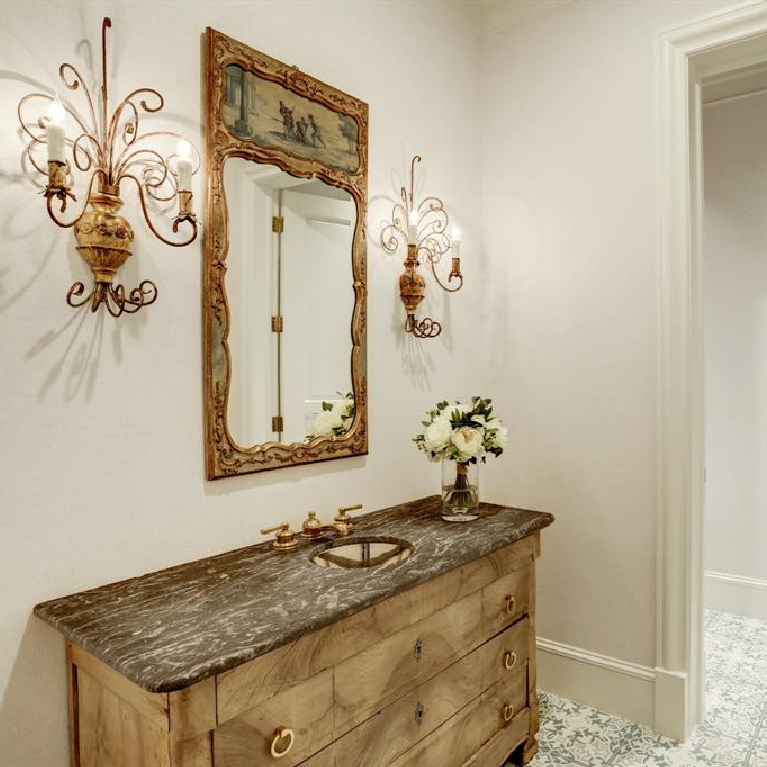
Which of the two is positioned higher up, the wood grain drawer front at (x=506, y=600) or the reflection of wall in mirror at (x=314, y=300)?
the reflection of wall in mirror at (x=314, y=300)

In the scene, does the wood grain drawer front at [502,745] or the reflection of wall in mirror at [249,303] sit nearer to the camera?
the reflection of wall in mirror at [249,303]

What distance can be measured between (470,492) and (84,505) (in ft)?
3.87

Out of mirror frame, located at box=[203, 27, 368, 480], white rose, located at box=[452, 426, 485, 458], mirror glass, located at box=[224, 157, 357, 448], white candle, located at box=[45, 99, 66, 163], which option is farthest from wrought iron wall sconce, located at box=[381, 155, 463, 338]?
white candle, located at box=[45, 99, 66, 163]

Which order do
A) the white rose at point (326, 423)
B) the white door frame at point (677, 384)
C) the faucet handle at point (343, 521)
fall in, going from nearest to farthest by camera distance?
the faucet handle at point (343, 521), the white rose at point (326, 423), the white door frame at point (677, 384)

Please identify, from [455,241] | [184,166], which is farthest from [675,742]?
[184,166]

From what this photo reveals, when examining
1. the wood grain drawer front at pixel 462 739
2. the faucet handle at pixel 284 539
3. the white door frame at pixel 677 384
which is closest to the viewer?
the wood grain drawer front at pixel 462 739

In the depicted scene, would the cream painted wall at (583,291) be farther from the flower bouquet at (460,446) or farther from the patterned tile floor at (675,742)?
the flower bouquet at (460,446)

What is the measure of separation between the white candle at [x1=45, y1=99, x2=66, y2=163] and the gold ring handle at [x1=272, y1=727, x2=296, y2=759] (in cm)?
121

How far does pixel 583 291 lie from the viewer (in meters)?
2.40

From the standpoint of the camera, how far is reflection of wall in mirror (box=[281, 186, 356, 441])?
1843mm

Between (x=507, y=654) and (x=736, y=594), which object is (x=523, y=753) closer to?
(x=507, y=654)

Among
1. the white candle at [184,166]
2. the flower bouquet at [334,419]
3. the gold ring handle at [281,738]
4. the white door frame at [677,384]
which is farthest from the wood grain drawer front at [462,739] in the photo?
the white candle at [184,166]

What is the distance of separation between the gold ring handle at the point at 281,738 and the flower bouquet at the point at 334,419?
2.77 ft

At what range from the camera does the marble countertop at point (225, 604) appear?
108cm
